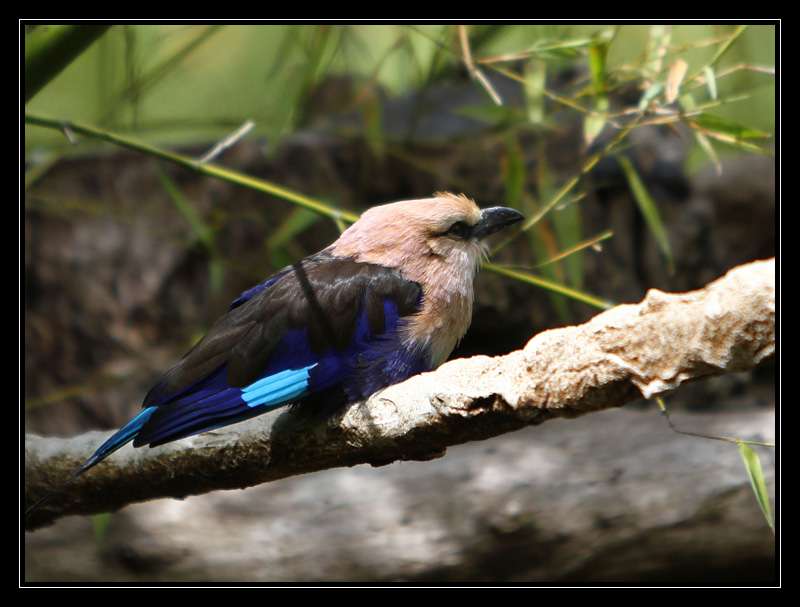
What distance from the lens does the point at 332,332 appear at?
2414mm

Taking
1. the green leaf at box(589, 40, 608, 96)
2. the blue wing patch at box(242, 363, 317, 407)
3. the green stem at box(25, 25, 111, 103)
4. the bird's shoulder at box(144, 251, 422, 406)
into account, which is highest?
the green stem at box(25, 25, 111, 103)

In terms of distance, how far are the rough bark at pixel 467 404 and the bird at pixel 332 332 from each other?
0.37ft

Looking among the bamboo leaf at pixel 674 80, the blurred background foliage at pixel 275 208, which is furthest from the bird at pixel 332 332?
the blurred background foliage at pixel 275 208

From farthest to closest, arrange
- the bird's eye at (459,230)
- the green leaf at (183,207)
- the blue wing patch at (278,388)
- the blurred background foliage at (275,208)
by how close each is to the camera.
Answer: the blurred background foliage at (275,208), the green leaf at (183,207), the bird's eye at (459,230), the blue wing patch at (278,388)

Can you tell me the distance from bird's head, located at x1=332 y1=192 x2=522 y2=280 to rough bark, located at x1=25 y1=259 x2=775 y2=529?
58 centimetres

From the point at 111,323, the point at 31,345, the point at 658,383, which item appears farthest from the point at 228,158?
the point at 658,383

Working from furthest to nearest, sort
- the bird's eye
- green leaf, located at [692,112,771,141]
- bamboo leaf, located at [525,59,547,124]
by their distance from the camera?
bamboo leaf, located at [525,59,547,124], the bird's eye, green leaf, located at [692,112,771,141]

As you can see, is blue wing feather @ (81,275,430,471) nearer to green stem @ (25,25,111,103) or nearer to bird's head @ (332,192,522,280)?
bird's head @ (332,192,522,280)

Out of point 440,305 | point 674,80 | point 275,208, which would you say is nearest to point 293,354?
point 440,305

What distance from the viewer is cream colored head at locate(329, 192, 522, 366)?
2.57 m

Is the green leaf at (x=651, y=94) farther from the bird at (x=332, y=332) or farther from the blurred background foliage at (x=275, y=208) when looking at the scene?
the blurred background foliage at (x=275, y=208)

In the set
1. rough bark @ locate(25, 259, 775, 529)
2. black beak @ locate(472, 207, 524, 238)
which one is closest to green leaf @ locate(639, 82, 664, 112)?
black beak @ locate(472, 207, 524, 238)

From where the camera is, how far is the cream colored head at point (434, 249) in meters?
2.57

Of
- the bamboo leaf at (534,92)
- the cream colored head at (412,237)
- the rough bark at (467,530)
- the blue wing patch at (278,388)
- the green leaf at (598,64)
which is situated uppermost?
the bamboo leaf at (534,92)
